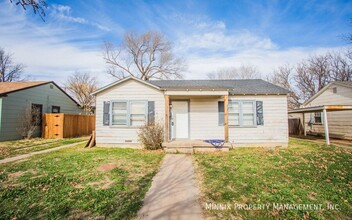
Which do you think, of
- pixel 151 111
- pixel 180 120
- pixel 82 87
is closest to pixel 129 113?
pixel 151 111

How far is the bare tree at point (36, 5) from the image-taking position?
310 cm

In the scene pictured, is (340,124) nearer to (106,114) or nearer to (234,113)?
(234,113)

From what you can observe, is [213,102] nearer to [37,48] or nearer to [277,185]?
[277,185]

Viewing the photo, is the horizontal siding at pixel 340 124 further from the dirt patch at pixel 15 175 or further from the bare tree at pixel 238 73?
the bare tree at pixel 238 73

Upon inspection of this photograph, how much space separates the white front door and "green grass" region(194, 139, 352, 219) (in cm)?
351

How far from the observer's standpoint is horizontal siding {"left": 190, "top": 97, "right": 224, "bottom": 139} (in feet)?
34.1

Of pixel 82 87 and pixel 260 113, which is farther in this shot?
pixel 82 87

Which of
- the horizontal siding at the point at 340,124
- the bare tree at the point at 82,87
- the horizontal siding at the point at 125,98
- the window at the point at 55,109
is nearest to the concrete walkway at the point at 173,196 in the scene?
the horizontal siding at the point at 125,98

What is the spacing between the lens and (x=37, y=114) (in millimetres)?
14469

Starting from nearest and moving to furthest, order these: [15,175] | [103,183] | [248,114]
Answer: [103,183] < [15,175] < [248,114]

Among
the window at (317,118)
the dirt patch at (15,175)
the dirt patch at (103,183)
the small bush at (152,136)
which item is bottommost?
the dirt patch at (103,183)

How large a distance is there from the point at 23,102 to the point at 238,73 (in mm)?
33030

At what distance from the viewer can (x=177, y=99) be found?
1073 centimetres

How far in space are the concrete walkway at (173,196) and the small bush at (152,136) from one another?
310 cm
